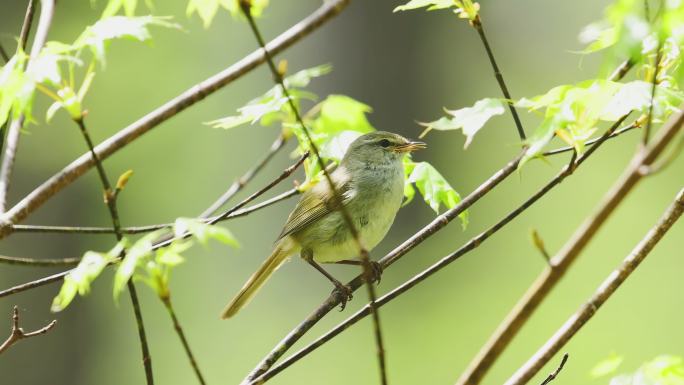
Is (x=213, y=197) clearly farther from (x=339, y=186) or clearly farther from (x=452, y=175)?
(x=339, y=186)

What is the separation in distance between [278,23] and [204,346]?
404cm

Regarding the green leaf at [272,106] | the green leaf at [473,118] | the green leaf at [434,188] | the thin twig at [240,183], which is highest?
the green leaf at [272,106]

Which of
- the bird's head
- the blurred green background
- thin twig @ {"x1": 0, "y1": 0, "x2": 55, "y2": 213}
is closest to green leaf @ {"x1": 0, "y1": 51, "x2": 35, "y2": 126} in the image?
thin twig @ {"x1": 0, "y1": 0, "x2": 55, "y2": 213}

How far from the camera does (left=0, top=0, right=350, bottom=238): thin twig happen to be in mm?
1288

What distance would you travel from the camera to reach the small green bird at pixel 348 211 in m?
3.07

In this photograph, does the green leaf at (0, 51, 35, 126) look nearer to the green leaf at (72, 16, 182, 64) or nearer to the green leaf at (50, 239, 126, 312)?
the green leaf at (72, 16, 182, 64)

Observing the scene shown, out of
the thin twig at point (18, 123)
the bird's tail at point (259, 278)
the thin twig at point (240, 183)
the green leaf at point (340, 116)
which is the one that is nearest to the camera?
the thin twig at point (18, 123)

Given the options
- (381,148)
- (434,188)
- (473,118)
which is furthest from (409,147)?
(473,118)

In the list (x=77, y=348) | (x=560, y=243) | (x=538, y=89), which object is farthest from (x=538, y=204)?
(x=77, y=348)

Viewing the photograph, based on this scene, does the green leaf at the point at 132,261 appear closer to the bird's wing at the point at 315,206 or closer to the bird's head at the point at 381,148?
the bird's wing at the point at 315,206

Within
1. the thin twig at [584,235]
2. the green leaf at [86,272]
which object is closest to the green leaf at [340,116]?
the green leaf at [86,272]

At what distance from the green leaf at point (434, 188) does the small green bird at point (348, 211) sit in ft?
2.56

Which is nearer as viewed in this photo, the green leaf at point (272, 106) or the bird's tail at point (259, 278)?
the green leaf at point (272, 106)

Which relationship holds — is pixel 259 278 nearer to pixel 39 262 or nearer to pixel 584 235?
pixel 39 262
